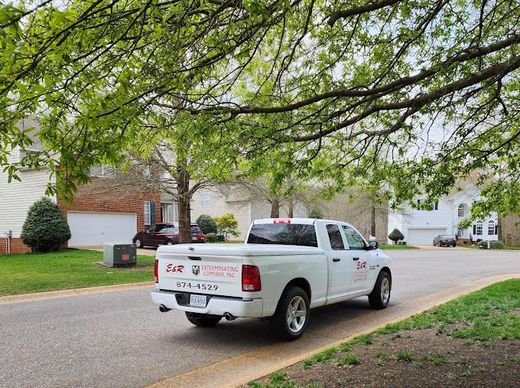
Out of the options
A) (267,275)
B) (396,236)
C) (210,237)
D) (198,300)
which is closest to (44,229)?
(210,237)

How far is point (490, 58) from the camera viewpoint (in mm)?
7051

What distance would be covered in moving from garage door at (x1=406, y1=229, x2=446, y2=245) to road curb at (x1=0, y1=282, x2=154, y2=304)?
45.8m

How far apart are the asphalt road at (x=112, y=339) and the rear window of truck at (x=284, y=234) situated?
1.45m

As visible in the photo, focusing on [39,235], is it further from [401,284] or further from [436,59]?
[436,59]

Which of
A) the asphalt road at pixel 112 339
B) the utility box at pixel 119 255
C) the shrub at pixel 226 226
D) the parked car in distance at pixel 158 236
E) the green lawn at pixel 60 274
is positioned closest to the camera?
the asphalt road at pixel 112 339

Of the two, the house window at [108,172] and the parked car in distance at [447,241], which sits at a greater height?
the house window at [108,172]

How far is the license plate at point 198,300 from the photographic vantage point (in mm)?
6977

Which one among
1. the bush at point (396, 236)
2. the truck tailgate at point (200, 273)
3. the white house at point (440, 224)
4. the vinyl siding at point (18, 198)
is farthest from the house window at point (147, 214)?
the white house at point (440, 224)

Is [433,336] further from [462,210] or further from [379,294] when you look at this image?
[462,210]

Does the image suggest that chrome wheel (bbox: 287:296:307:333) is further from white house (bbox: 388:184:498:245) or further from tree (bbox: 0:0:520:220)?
white house (bbox: 388:184:498:245)

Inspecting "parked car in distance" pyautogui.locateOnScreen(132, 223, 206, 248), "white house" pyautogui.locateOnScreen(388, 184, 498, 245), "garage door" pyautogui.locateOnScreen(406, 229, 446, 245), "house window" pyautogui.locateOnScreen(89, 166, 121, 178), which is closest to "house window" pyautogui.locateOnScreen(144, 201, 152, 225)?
"parked car in distance" pyautogui.locateOnScreen(132, 223, 206, 248)

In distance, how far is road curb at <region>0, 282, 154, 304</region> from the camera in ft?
36.2

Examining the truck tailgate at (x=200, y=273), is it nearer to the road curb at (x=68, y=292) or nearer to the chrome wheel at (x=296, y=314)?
the chrome wheel at (x=296, y=314)

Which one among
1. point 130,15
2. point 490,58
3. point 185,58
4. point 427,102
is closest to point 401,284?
point 490,58
